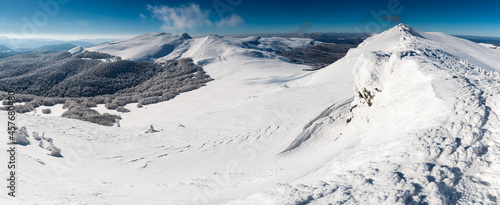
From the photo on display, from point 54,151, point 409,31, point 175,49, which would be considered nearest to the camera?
point 54,151

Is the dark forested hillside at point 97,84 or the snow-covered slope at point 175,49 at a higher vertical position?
the snow-covered slope at point 175,49

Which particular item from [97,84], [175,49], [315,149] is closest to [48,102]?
[97,84]

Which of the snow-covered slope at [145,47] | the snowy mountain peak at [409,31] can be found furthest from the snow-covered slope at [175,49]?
the snowy mountain peak at [409,31]

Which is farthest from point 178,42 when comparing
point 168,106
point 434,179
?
point 434,179

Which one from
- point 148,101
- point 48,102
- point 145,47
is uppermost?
point 145,47

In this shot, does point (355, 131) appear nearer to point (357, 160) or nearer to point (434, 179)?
point (357, 160)

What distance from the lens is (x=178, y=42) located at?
269 feet

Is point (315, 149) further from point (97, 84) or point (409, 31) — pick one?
point (97, 84)

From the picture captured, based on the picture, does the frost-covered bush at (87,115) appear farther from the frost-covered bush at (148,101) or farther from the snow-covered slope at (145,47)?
the snow-covered slope at (145,47)

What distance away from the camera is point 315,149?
36.4ft

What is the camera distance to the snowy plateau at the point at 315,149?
5020 millimetres

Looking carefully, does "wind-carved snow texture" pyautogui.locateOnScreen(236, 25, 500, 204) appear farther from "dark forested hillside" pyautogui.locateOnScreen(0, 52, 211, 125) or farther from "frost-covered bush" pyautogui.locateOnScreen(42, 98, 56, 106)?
"frost-covered bush" pyautogui.locateOnScreen(42, 98, 56, 106)

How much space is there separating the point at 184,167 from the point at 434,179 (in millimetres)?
9223

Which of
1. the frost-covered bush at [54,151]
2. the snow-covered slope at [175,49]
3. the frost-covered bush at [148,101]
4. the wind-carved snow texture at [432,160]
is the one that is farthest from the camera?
the snow-covered slope at [175,49]
